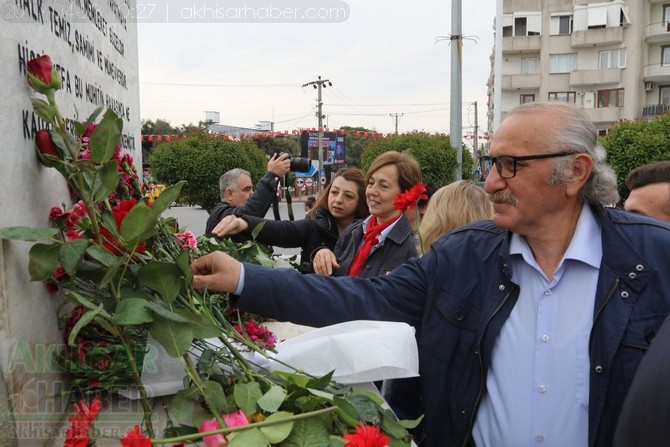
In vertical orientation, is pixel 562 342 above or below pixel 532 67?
below

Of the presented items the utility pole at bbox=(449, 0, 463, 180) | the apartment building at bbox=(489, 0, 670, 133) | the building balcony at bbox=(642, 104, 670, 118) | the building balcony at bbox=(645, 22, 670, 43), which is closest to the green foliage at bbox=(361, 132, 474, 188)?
the utility pole at bbox=(449, 0, 463, 180)

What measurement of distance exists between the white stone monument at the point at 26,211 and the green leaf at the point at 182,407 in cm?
35

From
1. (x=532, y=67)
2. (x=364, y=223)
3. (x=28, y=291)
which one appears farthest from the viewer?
(x=532, y=67)

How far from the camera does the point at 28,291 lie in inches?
52.7

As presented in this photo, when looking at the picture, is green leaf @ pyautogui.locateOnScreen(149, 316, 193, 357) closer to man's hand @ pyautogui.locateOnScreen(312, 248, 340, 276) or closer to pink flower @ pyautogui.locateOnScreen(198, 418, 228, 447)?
pink flower @ pyautogui.locateOnScreen(198, 418, 228, 447)

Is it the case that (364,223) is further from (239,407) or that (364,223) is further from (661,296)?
(239,407)

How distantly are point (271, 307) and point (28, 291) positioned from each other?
2.20ft

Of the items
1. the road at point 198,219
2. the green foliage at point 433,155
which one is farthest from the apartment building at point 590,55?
the green foliage at point 433,155

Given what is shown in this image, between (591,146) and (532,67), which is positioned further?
(532,67)

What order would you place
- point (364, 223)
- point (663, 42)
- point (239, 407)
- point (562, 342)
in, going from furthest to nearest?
point (663, 42) < point (364, 223) < point (562, 342) < point (239, 407)

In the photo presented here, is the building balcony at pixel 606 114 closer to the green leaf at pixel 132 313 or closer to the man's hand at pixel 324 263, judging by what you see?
the man's hand at pixel 324 263

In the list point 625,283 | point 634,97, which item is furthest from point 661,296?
point 634,97

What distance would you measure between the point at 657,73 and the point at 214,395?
45.0 meters

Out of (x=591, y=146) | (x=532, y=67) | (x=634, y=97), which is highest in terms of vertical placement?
(x=532, y=67)
